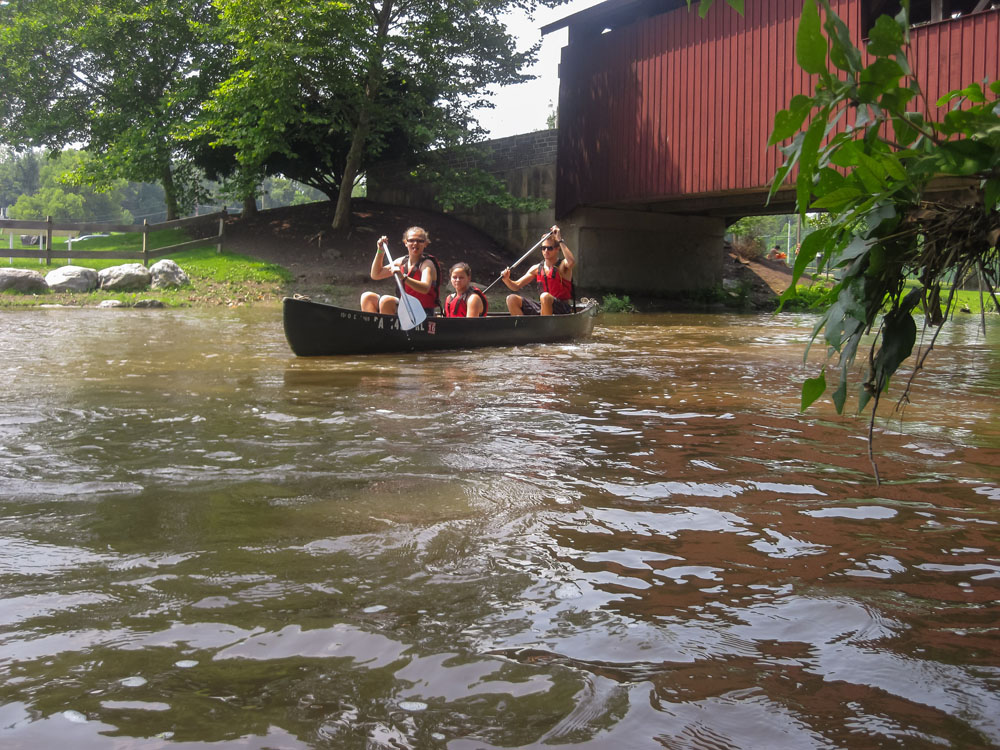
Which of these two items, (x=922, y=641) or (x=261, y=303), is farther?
(x=261, y=303)

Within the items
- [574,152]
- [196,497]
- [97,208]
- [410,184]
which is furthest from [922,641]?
[97,208]

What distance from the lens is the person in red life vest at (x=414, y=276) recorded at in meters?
10.5

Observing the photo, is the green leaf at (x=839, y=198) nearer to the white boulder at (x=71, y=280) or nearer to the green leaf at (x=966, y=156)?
the green leaf at (x=966, y=156)

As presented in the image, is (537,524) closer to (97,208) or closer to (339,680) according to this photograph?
(339,680)

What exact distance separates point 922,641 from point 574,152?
18613mm

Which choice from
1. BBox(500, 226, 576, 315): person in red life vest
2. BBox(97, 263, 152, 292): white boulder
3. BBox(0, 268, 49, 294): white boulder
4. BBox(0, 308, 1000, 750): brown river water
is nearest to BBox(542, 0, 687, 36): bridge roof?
BBox(500, 226, 576, 315): person in red life vest

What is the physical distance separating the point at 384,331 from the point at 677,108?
9866 mm

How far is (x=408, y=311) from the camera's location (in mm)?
10383

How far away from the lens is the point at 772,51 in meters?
15.6

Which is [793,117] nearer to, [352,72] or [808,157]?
[808,157]

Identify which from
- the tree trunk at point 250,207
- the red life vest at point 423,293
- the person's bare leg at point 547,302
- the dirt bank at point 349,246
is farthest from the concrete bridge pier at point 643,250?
the red life vest at point 423,293

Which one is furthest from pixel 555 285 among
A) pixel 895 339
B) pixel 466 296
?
pixel 895 339

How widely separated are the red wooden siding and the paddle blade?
268 inches

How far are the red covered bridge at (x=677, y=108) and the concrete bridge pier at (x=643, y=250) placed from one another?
32 millimetres
